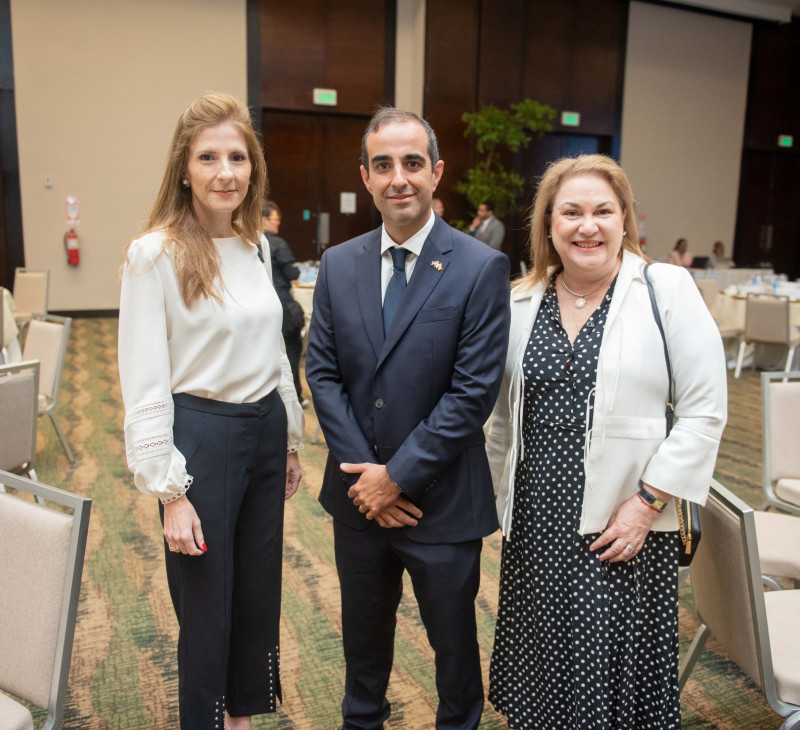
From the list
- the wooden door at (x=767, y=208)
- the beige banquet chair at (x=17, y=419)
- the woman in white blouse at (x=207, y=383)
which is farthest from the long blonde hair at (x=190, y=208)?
the wooden door at (x=767, y=208)

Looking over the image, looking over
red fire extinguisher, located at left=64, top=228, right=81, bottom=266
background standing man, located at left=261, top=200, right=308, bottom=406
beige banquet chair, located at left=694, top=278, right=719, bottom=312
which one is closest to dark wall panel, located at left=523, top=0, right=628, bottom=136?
beige banquet chair, located at left=694, top=278, right=719, bottom=312

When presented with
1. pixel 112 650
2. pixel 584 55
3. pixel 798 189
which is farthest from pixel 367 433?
pixel 798 189

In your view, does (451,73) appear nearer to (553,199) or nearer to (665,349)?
(553,199)

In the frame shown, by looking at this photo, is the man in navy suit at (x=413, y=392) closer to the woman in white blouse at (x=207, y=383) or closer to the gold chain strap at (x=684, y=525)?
the woman in white blouse at (x=207, y=383)

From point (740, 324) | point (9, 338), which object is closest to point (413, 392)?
point (9, 338)

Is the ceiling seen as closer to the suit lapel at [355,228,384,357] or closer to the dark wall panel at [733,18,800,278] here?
the dark wall panel at [733,18,800,278]

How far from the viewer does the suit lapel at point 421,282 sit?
1.67 metres

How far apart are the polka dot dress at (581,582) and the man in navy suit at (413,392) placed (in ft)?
0.42

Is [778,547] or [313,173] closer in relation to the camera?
[778,547]

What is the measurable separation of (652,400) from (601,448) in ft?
0.52

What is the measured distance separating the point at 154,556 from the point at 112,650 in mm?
729

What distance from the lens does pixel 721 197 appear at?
42.5 ft

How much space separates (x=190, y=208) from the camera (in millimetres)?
1693

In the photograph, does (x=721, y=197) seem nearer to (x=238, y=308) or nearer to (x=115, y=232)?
(x=115, y=232)
